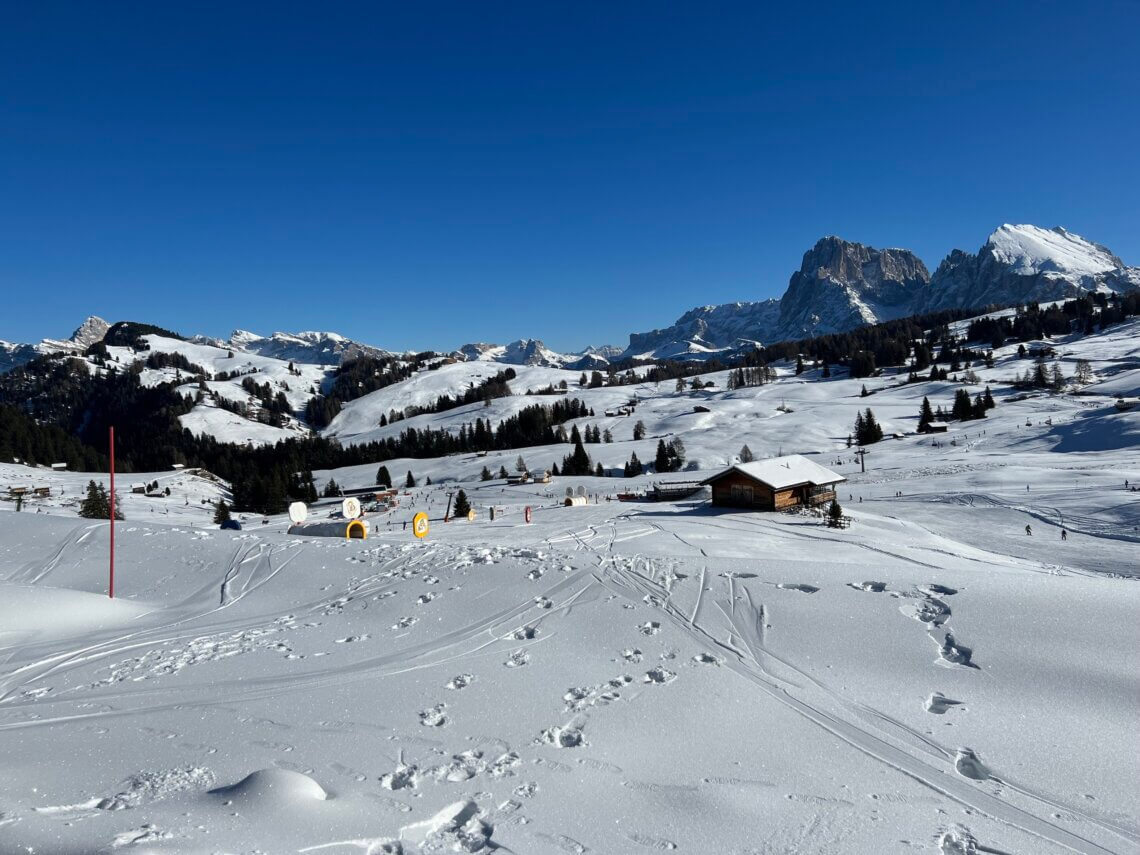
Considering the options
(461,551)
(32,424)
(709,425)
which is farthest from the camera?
(32,424)

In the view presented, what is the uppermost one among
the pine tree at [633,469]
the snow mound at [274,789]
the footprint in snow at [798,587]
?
the pine tree at [633,469]

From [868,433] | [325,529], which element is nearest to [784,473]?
[325,529]

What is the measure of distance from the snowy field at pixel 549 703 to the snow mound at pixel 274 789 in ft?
0.10

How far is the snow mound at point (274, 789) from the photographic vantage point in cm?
595

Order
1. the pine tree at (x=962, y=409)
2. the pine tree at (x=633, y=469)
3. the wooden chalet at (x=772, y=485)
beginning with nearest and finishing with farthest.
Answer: the wooden chalet at (x=772, y=485), the pine tree at (x=633, y=469), the pine tree at (x=962, y=409)

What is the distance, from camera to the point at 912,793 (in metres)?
6.75

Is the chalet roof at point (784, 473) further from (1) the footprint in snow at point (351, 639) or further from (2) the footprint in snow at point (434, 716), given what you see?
(2) the footprint in snow at point (434, 716)

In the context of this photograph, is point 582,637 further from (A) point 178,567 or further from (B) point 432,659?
(A) point 178,567

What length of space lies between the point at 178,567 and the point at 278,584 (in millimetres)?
4781

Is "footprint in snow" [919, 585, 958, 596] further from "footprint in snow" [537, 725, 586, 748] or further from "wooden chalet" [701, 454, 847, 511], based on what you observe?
"wooden chalet" [701, 454, 847, 511]

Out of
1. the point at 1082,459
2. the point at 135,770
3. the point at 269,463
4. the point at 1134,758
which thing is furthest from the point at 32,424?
the point at 1082,459

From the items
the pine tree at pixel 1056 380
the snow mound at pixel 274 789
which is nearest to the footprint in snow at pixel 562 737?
the snow mound at pixel 274 789

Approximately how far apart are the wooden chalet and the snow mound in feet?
121

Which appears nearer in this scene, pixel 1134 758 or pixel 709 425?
pixel 1134 758
